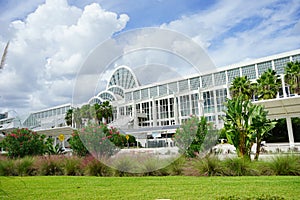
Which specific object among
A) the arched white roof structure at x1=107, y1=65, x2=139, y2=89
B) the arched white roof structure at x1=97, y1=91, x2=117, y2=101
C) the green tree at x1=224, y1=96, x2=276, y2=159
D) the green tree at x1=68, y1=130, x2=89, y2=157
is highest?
the arched white roof structure at x1=107, y1=65, x2=139, y2=89

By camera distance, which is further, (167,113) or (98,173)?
(167,113)

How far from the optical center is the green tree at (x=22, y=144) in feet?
51.7

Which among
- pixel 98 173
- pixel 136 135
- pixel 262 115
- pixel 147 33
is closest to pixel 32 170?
Answer: pixel 98 173

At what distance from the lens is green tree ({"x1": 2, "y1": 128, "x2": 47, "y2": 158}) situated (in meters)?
15.8

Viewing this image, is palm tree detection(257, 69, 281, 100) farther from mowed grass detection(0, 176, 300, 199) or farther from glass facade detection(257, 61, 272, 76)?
mowed grass detection(0, 176, 300, 199)

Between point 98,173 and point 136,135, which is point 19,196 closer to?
point 98,173

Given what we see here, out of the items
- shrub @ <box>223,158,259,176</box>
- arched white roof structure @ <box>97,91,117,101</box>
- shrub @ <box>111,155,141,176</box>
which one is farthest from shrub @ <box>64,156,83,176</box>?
arched white roof structure @ <box>97,91,117,101</box>

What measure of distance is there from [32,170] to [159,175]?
5.30 metres

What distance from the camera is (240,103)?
1247 cm

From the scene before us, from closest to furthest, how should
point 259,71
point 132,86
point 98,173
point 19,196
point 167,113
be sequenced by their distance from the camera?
point 19,196, point 98,173, point 259,71, point 132,86, point 167,113

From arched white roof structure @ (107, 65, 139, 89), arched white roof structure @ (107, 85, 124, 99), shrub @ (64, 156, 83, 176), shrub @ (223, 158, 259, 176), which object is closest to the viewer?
shrub @ (223, 158, 259, 176)

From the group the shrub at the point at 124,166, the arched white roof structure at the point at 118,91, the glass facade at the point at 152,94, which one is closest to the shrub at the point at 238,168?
the shrub at the point at 124,166

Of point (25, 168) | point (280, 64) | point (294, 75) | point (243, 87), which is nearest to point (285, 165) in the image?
point (25, 168)

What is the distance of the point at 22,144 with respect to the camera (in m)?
15.9
